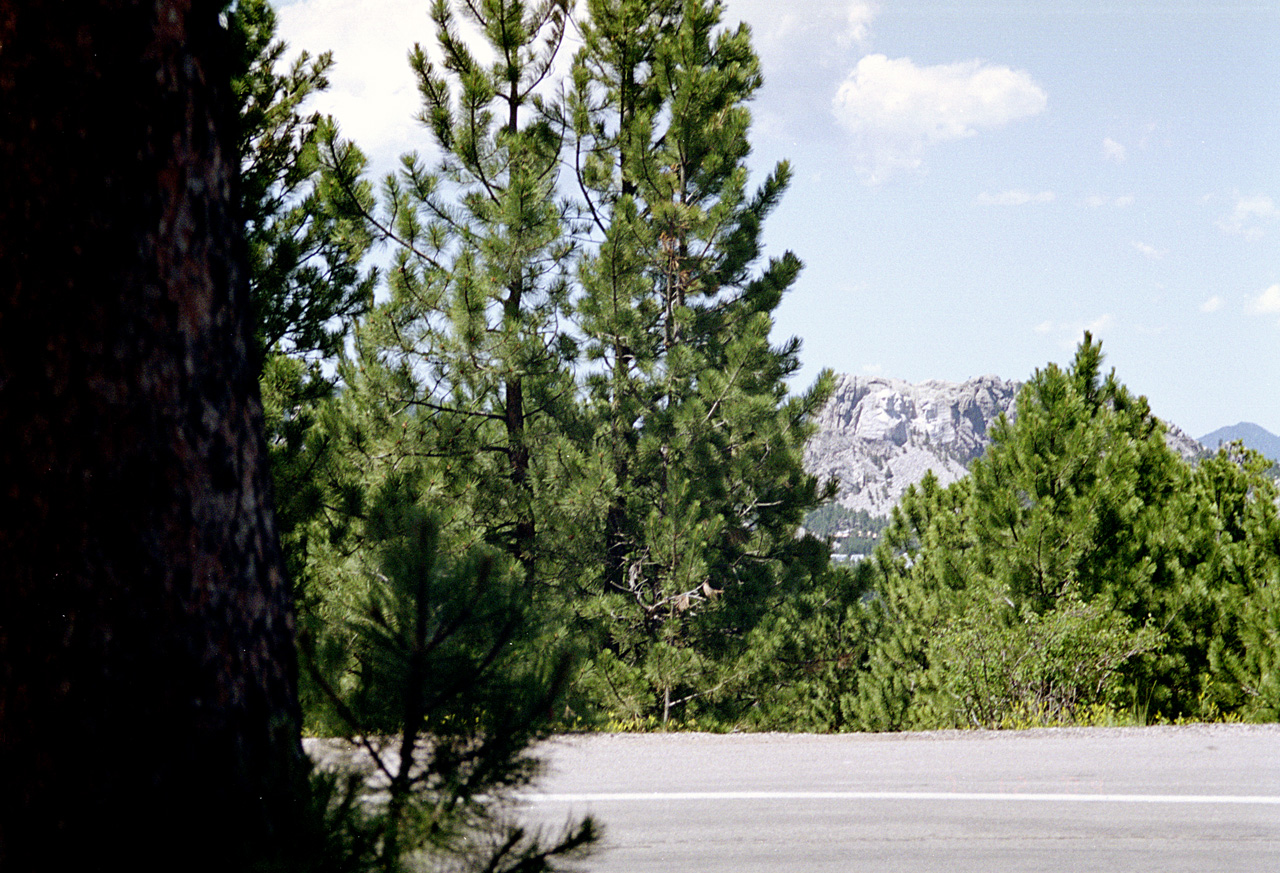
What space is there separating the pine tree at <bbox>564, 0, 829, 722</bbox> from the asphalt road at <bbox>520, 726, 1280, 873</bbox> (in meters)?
5.52

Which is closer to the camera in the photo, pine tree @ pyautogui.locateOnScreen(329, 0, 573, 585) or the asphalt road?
the asphalt road

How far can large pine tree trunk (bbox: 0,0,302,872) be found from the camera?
→ 58.7 inches

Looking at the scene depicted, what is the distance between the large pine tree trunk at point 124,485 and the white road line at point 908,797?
3.63m

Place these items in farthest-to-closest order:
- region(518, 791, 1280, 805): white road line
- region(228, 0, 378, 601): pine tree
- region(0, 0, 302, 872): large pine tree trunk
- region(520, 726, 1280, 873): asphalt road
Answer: region(228, 0, 378, 601): pine tree → region(518, 791, 1280, 805): white road line → region(520, 726, 1280, 873): asphalt road → region(0, 0, 302, 872): large pine tree trunk

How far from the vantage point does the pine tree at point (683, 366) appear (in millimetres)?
11844

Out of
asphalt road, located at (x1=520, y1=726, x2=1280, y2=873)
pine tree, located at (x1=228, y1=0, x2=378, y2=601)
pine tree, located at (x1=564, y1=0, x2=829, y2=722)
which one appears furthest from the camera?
pine tree, located at (x1=564, y1=0, x2=829, y2=722)

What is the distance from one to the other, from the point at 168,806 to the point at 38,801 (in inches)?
7.6

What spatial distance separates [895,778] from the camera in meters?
5.30

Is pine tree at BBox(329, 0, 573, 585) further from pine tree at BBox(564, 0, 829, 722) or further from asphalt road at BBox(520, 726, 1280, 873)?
asphalt road at BBox(520, 726, 1280, 873)

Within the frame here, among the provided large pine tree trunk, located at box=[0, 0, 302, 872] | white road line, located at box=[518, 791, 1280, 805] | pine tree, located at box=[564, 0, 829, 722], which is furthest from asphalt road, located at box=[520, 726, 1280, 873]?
pine tree, located at box=[564, 0, 829, 722]

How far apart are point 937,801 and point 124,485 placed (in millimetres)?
4492

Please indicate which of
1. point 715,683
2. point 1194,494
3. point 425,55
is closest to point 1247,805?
point 1194,494

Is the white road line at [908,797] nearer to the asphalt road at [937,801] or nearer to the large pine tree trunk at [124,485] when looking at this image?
the asphalt road at [937,801]

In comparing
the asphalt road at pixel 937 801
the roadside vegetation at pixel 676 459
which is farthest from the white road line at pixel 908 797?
the roadside vegetation at pixel 676 459
